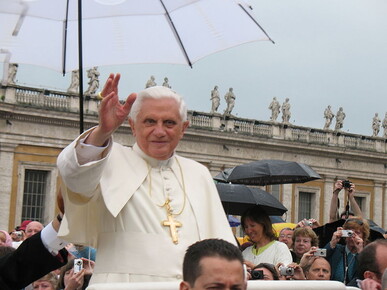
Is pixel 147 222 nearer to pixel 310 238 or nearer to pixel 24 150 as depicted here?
pixel 310 238

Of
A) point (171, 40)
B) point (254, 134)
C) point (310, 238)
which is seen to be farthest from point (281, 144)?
point (171, 40)

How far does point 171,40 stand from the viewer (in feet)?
18.4

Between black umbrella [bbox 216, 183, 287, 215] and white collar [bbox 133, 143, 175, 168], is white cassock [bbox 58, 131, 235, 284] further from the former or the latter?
black umbrella [bbox 216, 183, 287, 215]

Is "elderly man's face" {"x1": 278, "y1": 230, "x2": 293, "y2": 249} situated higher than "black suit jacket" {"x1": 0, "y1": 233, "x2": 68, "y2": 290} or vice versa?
"elderly man's face" {"x1": 278, "y1": 230, "x2": 293, "y2": 249}

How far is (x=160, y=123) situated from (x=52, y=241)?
76 cm

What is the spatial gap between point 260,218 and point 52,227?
396 centimetres

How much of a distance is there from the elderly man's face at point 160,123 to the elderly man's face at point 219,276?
1252mm

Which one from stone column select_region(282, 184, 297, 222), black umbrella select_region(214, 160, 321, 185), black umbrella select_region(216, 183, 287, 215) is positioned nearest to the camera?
black umbrella select_region(216, 183, 287, 215)

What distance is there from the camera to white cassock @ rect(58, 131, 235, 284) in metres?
4.18

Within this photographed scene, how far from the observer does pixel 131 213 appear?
14.3 ft

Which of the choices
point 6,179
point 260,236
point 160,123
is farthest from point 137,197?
point 6,179

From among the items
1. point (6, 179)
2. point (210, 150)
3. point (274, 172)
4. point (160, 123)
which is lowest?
point (160, 123)

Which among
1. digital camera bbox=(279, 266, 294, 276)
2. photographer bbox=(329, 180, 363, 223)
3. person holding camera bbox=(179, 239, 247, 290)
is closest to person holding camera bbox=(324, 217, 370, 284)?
digital camera bbox=(279, 266, 294, 276)

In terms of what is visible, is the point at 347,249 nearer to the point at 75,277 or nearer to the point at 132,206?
the point at 75,277
